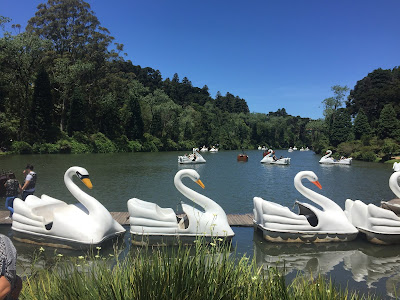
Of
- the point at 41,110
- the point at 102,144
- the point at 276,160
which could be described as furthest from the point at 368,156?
the point at 41,110

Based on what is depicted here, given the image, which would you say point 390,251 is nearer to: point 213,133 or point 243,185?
point 243,185

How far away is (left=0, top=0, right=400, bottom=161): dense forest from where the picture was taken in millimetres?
36844

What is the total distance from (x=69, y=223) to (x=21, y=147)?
32141 millimetres

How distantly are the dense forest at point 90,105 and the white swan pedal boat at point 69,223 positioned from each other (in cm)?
3096

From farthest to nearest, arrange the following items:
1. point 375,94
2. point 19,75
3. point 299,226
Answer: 1. point 375,94
2. point 19,75
3. point 299,226

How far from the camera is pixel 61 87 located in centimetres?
4512

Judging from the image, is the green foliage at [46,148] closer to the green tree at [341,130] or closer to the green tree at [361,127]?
the green tree at [341,130]

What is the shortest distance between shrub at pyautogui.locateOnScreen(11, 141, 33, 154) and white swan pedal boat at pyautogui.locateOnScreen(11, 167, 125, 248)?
3078 cm

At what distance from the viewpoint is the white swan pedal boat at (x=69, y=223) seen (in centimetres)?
600

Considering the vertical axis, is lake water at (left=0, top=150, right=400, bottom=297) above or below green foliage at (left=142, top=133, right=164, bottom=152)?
below

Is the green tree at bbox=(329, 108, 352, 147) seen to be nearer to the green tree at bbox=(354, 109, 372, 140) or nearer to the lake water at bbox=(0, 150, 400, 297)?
the green tree at bbox=(354, 109, 372, 140)

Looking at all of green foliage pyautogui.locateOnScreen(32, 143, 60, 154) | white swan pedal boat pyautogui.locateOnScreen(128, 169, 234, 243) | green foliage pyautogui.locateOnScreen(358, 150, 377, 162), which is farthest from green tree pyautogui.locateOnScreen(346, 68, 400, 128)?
white swan pedal boat pyautogui.locateOnScreen(128, 169, 234, 243)

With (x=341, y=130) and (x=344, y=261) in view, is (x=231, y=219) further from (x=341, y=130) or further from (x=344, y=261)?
(x=341, y=130)

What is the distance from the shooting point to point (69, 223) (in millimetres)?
6051
